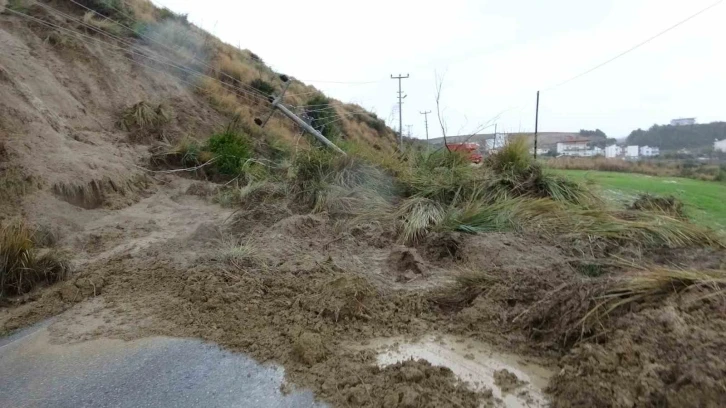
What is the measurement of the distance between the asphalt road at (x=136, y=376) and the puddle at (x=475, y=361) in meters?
0.80

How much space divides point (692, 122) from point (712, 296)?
7356 mm

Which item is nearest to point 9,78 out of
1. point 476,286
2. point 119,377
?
point 119,377

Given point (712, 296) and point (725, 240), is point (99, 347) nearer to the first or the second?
point (712, 296)

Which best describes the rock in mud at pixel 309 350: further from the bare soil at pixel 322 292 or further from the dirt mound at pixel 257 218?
the dirt mound at pixel 257 218

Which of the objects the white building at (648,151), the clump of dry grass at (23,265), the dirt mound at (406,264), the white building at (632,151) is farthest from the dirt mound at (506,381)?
the white building at (632,151)

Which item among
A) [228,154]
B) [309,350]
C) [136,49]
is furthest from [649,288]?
[136,49]

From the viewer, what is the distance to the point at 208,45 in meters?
20.4

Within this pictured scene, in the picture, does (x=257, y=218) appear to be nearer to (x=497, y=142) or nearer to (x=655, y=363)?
(x=497, y=142)

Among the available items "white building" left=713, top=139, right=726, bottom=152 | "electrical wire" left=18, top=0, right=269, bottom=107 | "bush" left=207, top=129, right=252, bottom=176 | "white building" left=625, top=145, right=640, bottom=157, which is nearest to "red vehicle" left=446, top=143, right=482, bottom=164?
"white building" left=625, top=145, right=640, bottom=157

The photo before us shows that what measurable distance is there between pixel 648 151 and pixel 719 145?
192 centimetres

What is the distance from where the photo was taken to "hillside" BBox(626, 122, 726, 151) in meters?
7.21

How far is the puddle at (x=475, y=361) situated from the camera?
120 inches

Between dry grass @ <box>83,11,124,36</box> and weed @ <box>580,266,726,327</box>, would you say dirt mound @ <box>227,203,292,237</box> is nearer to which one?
weed @ <box>580,266,726,327</box>

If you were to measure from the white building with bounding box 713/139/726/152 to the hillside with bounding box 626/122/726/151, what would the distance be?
0.11 metres
